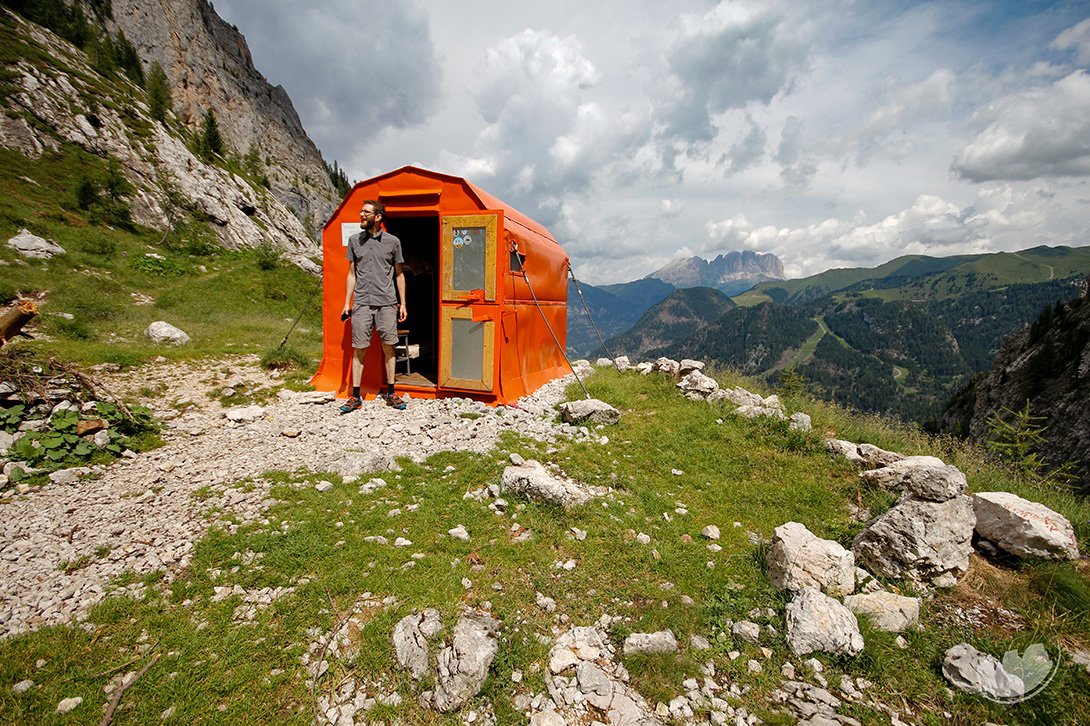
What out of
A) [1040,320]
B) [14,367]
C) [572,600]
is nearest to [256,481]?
[14,367]

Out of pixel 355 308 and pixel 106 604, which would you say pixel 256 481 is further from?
pixel 355 308

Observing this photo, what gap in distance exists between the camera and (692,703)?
92.0 inches

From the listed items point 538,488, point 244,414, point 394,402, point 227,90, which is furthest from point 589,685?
point 227,90

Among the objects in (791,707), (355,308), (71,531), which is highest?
(355,308)

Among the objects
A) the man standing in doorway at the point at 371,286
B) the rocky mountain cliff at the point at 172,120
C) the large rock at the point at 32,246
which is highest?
the rocky mountain cliff at the point at 172,120

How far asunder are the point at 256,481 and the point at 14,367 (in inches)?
117

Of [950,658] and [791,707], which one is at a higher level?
[950,658]

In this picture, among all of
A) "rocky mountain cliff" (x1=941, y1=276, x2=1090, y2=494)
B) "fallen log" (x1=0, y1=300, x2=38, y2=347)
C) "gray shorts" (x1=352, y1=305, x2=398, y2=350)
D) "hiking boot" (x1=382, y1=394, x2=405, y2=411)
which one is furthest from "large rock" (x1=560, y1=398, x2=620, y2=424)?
"rocky mountain cliff" (x1=941, y1=276, x2=1090, y2=494)

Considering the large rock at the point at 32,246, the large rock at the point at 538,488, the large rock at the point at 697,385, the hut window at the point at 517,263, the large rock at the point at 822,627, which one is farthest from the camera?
the large rock at the point at 32,246

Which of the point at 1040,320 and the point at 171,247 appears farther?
the point at 1040,320

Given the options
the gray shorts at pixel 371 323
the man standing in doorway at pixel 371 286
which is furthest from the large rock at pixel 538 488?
the gray shorts at pixel 371 323

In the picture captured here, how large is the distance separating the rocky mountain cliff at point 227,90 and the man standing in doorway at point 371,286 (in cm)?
5824

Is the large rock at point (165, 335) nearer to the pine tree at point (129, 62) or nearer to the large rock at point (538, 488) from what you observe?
the large rock at point (538, 488)

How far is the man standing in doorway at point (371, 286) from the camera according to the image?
22.0 feet
